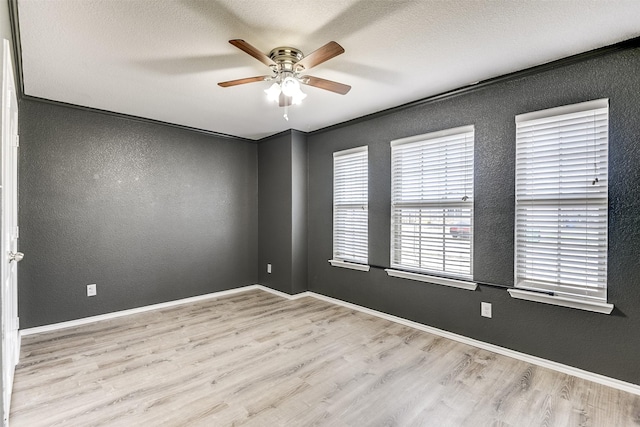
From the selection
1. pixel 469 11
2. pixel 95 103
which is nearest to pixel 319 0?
pixel 469 11

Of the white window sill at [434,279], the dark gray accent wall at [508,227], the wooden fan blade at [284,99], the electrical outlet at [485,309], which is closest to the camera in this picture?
the dark gray accent wall at [508,227]

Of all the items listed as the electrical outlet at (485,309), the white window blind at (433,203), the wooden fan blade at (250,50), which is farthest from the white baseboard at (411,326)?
the wooden fan blade at (250,50)

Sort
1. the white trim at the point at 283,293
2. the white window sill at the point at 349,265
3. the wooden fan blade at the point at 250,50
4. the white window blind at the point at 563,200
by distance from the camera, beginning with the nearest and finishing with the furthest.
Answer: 1. the wooden fan blade at the point at 250,50
2. the white window blind at the point at 563,200
3. the white window sill at the point at 349,265
4. the white trim at the point at 283,293

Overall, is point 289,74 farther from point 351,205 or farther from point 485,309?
point 485,309

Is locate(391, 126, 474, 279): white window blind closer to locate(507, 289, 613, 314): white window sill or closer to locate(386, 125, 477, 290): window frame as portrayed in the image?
locate(386, 125, 477, 290): window frame

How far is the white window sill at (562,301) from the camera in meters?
2.30

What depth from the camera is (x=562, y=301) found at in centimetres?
246

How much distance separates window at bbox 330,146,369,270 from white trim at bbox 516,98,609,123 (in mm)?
1727

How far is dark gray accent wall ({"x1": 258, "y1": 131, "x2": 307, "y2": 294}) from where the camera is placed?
180 inches

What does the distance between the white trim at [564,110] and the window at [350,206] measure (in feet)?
5.67

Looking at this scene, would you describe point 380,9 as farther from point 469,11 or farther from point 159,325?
point 159,325

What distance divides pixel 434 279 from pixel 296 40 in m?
2.51

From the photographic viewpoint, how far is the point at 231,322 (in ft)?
11.8

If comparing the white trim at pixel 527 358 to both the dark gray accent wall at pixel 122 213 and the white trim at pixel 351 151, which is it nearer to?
the white trim at pixel 351 151
